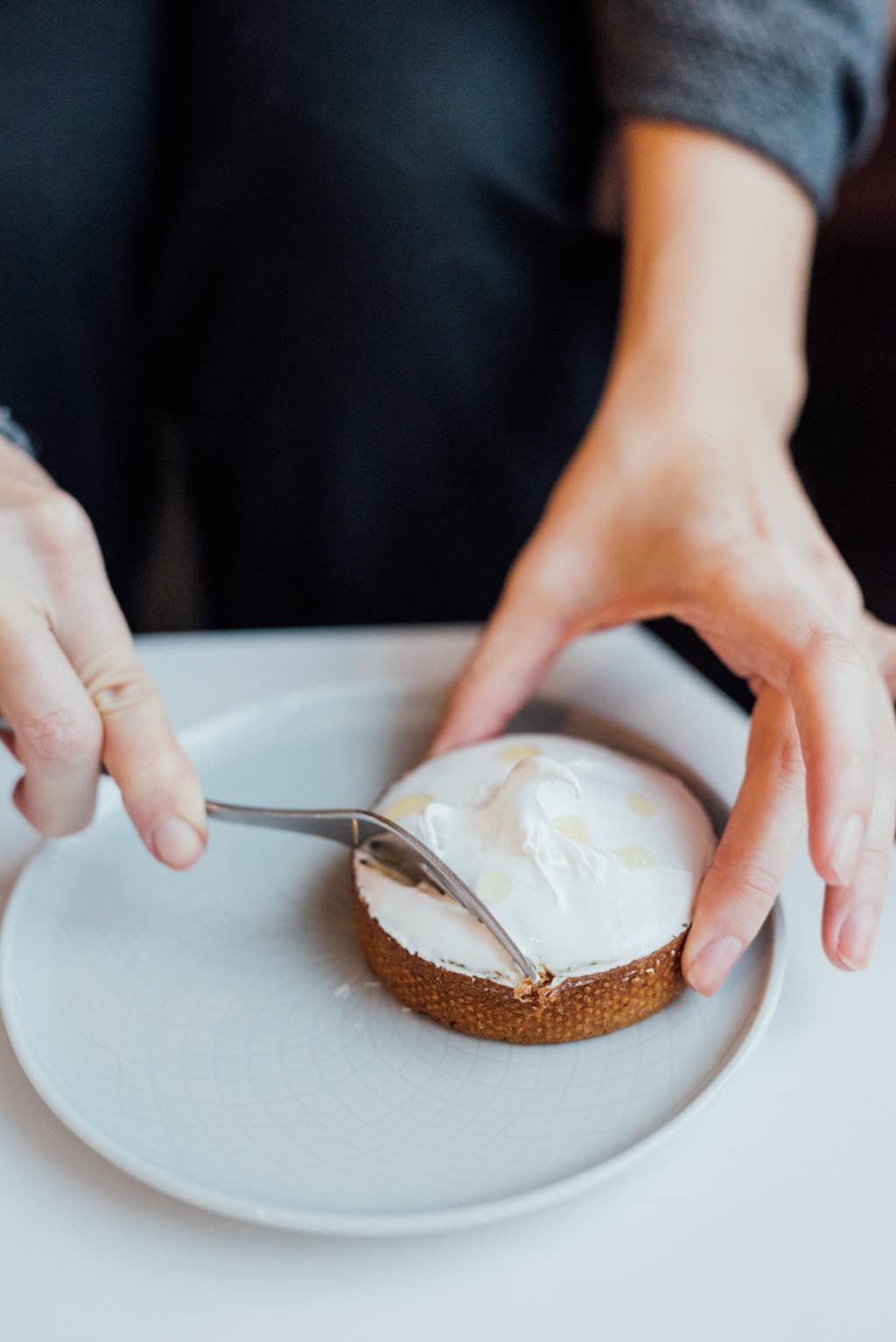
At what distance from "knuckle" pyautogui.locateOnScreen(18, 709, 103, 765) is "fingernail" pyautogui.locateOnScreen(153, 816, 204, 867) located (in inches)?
2.2

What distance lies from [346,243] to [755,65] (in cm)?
35

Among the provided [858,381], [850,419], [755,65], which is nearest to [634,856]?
[755,65]

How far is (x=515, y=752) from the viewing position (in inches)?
25.2

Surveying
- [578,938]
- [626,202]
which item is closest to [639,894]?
[578,938]

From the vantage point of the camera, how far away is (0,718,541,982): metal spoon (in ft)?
1.77

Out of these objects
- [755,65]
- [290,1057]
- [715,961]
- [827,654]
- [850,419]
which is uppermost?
[755,65]

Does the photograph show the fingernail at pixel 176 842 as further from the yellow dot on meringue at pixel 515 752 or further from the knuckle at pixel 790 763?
the knuckle at pixel 790 763

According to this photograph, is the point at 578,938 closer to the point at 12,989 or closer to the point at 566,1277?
the point at 566,1277

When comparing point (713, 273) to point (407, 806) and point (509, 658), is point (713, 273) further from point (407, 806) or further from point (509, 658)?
point (407, 806)

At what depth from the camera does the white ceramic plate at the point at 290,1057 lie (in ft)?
1.57

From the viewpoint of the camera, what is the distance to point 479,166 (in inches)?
36.9

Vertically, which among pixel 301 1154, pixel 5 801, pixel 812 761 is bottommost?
pixel 5 801

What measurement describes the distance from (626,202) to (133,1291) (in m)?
0.85

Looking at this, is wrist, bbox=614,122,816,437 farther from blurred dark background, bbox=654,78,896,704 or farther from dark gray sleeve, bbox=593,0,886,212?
blurred dark background, bbox=654,78,896,704
